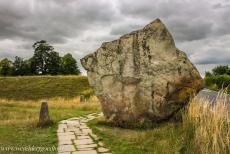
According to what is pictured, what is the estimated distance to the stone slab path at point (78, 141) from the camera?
27.2 ft

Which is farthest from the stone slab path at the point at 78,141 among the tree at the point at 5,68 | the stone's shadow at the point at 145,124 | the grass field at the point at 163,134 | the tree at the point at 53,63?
the tree at the point at 5,68

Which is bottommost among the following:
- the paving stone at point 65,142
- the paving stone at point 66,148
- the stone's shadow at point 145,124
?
the paving stone at point 66,148

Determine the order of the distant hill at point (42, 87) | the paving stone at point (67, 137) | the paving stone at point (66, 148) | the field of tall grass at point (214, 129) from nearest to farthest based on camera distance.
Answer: the field of tall grass at point (214, 129) → the paving stone at point (66, 148) → the paving stone at point (67, 137) → the distant hill at point (42, 87)

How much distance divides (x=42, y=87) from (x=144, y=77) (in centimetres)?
4138

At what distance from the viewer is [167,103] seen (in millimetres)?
10680

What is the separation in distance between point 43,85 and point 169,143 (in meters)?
45.3

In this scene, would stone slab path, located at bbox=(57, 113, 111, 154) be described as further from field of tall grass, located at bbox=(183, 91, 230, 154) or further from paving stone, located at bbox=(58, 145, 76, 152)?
field of tall grass, located at bbox=(183, 91, 230, 154)

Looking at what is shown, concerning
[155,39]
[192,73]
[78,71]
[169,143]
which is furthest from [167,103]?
[78,71]

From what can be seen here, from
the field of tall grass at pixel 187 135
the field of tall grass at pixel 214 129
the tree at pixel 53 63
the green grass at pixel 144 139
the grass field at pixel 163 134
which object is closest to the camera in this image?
Answer: the field of tall grass at pixel 214 129

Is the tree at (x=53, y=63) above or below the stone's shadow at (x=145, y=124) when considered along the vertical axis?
above

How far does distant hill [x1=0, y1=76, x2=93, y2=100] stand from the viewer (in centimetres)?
4715

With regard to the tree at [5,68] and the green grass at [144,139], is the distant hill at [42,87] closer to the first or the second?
the tree at [5,68]

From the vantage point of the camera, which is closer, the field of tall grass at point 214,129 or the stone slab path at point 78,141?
the field of tall grass at point 214,129

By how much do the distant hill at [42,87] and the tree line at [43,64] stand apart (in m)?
27.1
